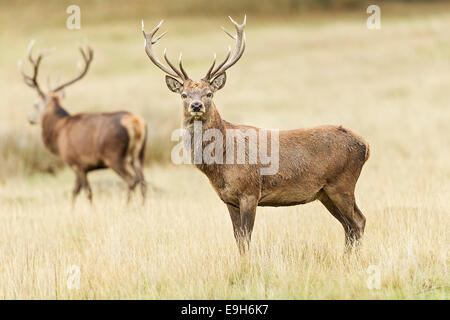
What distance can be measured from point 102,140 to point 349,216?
19.0ft

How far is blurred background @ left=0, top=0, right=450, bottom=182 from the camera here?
689 inches

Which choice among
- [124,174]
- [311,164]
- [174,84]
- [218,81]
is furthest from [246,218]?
[124,174]

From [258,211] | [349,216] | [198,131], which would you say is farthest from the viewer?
[258,211]

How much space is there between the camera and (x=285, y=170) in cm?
714

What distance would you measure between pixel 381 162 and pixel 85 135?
5991 millimetres

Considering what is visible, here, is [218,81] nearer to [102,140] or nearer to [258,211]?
[258,211]

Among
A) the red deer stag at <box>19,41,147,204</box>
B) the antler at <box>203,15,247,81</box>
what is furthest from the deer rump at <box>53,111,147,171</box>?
the antler at <box>203,15,247,81</box>

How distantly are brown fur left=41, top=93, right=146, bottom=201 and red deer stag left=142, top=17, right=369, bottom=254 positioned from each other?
474cm

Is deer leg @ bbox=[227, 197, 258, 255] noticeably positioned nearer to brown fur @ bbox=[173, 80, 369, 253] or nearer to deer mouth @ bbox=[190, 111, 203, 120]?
brown fur @ bbox=[173, 80, 369, 253]

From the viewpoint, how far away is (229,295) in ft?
19.9

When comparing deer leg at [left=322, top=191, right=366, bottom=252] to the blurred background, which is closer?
deer leg at [left=322, top=191, right=366, bottom=252]

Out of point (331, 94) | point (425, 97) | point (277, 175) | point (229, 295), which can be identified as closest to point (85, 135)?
point (277, 175)

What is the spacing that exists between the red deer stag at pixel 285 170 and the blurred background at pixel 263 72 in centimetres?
631
